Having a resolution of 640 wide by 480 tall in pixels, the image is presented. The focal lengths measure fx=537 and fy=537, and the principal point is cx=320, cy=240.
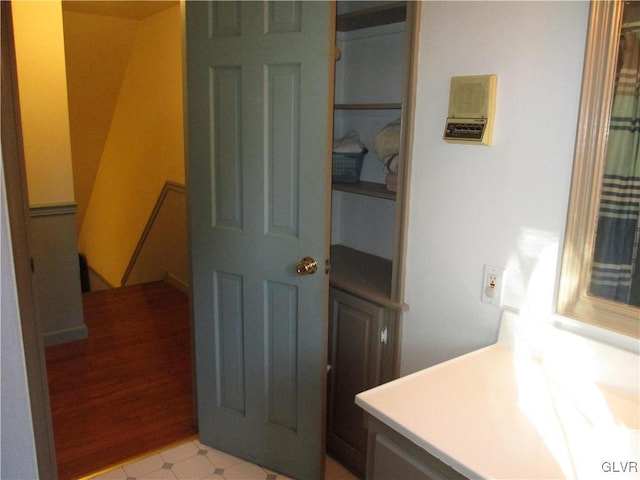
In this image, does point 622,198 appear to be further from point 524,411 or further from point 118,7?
point 118,7

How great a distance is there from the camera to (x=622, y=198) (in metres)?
1.35

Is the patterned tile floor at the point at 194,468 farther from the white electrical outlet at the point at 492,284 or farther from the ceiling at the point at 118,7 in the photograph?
the ceiling at the point at 118,7

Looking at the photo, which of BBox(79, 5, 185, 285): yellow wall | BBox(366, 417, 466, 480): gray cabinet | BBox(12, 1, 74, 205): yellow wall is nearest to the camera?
BBox(366, 417, 466, 480): gray cabinet

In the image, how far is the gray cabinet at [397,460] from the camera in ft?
3.93

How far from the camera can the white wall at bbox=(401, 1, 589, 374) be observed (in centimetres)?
145

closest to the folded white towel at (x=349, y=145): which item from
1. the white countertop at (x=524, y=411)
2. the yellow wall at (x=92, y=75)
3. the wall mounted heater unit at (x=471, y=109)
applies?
the wall mounted heater unit at (x=471, y=109)

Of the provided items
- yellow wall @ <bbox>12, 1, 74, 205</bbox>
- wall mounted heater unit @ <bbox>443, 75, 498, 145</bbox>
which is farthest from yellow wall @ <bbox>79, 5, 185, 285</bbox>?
wall mounted heater unit @ <bbox>443, 75, 498, 145</bbox>

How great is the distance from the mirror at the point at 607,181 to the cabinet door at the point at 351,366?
822 mm

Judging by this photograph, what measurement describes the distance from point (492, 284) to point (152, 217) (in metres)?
3.64

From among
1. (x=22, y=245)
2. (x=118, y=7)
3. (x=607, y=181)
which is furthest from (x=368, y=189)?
(x=118, y=7)

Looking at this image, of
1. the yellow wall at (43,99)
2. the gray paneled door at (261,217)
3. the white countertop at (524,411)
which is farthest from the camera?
the yellow wall at (43,99)

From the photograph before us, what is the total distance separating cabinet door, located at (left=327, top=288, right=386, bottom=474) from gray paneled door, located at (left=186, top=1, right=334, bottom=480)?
19 cm

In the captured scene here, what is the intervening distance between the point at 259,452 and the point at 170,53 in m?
3.01

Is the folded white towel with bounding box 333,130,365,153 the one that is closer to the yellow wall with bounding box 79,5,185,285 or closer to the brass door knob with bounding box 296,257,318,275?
the brass door knob with bounding box 296,257,318,275
